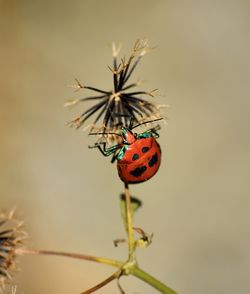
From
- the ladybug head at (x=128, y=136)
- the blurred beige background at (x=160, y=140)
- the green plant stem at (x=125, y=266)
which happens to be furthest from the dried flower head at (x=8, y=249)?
the blurred beige background at (x=160, y=140)

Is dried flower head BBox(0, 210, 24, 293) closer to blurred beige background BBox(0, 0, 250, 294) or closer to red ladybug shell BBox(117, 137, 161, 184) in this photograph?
red ladybug shell BBox(117, 137, 161, 184)

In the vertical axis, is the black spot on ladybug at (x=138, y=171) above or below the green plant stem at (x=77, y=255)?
above

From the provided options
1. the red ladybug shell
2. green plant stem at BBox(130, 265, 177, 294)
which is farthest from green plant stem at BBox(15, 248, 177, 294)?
the red ladybug shell


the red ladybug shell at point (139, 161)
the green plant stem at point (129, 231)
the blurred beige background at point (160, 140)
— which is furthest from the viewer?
the blurred beige background at point (160, 140)

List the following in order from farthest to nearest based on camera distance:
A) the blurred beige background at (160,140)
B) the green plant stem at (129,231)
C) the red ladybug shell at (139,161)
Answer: the blurred beige background at (160,140)
the red ladybug shell at (139,161)
the green plant stem at (129,231)

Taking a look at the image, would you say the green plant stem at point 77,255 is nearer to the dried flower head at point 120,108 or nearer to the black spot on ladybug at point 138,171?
the black spot on ladybug at point 138,171

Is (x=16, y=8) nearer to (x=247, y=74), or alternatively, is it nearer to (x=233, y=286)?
(x=247, y=74)

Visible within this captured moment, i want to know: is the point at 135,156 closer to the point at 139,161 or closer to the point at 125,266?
the point at 139,161
